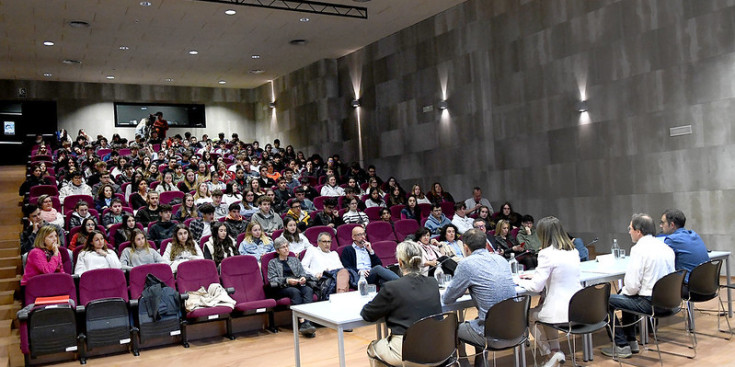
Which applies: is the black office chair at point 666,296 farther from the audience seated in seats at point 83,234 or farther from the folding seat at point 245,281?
the audience seated in seats at point 83,234

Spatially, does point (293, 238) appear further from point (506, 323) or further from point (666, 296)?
point (666, 296)

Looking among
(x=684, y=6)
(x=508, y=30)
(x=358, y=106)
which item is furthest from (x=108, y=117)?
(x=684, y=6)

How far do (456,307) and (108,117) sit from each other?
17.7 m

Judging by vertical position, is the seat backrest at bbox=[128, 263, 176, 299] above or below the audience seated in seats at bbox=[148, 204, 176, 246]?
below

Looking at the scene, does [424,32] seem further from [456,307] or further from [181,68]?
[456,307]

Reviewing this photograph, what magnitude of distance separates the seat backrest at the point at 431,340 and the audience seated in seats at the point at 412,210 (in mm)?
6635

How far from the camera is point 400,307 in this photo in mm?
3762

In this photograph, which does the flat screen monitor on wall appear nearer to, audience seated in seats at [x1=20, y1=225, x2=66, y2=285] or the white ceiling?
the white ceiling

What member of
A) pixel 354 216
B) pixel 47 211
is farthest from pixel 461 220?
pixel 47 211

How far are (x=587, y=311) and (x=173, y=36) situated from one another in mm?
11870

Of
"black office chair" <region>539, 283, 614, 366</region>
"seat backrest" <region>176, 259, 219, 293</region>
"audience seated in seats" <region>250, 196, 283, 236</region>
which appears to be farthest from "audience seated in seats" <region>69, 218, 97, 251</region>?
"black office chair" <region>539, 283, 614, 366</region>

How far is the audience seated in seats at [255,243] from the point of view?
742 centimetres

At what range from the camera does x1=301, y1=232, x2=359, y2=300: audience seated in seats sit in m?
6.84

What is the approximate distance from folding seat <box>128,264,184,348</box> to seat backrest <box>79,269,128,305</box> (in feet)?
0.33
